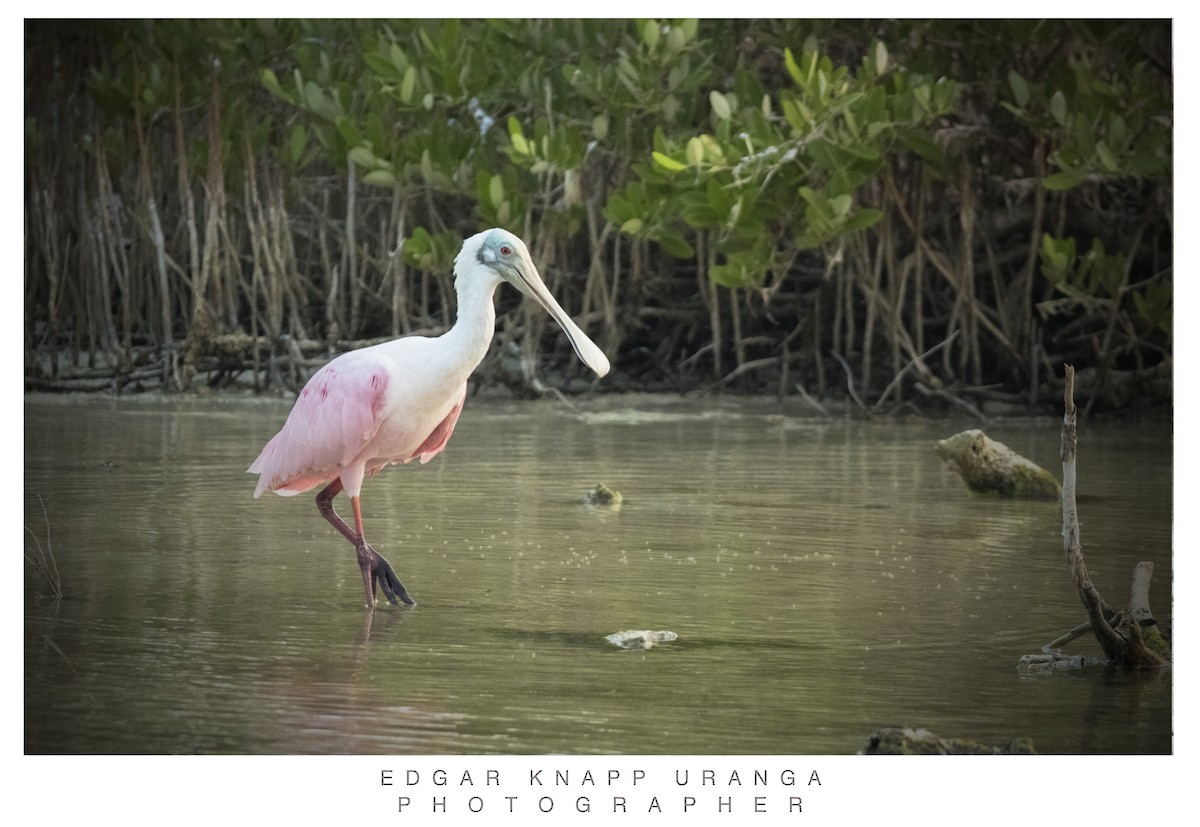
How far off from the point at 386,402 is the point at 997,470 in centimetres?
236

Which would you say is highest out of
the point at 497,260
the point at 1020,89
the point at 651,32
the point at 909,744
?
the point at 651,32

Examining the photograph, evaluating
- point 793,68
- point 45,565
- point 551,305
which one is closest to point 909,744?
point 551,305

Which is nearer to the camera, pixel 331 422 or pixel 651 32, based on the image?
pixel 331 422

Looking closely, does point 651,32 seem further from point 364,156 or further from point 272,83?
point 272,83

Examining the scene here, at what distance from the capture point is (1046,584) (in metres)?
4.72

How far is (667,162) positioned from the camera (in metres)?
6.74

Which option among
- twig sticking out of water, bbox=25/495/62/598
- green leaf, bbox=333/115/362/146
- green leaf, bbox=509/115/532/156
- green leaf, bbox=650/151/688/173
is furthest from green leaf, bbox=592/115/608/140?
twig sticking out of water, bbox=25/495/62/598

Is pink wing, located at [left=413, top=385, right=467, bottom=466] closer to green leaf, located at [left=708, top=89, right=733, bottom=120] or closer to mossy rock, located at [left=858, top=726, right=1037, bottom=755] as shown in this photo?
mossy rock, located at [left=858, top=726, right=1037, bottom=755]

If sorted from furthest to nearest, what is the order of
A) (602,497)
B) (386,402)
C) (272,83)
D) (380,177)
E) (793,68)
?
(380,177) < (272,83) < (793,68) < (602,497) < (386,402)

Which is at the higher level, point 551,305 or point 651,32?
point 651,32

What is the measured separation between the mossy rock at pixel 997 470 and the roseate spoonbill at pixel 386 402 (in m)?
1.94
